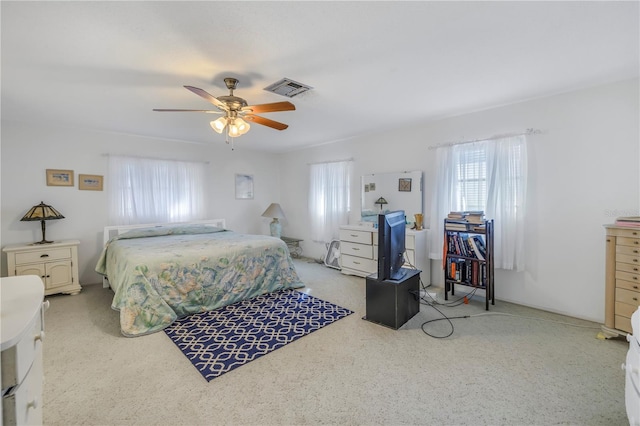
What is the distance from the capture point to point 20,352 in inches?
35.3

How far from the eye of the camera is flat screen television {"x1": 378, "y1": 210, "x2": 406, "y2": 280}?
9.13 feet

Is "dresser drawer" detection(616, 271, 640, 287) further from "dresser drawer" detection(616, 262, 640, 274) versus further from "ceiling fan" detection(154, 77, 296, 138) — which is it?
"ceiling fan" detection(154, 77, 296, 138)

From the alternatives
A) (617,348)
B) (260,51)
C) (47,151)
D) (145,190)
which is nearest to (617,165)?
(617,348)

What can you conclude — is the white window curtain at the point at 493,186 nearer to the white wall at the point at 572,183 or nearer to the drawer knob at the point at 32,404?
the white wall at the point at 572,183

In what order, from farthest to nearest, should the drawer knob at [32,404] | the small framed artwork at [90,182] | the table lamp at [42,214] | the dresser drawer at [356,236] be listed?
the dresser drawer at [356,236] < the small framed artwork at [90,182] < the table lamp at [42,214] < the drawer knob at [32,404]

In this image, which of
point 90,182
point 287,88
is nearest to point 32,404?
point 287,88

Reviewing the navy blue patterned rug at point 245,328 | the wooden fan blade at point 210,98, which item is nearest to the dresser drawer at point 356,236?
the navy blue patterned rug at point 245,328

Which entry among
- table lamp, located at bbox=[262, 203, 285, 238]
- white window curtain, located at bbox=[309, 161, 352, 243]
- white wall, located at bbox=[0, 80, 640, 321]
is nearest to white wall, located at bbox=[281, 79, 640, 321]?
white wall, located at bbox=[0, 80, 640, 321]

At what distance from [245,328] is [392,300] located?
4.75ft

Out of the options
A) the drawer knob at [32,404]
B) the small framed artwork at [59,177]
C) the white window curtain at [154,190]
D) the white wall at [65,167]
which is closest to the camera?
the drawer knob at [32,404]

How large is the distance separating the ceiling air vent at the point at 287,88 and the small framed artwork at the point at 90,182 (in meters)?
3.34

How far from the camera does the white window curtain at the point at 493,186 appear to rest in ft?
10.8

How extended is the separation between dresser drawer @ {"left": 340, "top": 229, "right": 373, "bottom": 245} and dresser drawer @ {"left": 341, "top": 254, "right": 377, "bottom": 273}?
278 millimetres

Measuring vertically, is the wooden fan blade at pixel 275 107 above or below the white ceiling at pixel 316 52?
below
